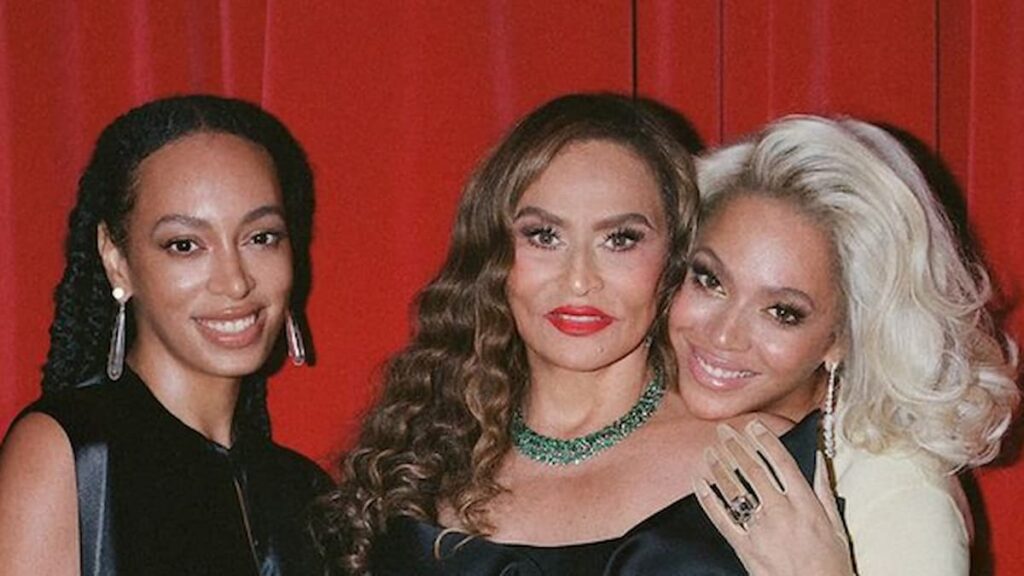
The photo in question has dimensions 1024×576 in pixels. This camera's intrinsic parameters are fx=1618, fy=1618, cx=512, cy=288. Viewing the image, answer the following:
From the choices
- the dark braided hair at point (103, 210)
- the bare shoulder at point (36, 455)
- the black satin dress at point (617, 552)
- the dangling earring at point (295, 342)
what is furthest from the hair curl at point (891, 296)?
the bare shoulder at point (36, 455)

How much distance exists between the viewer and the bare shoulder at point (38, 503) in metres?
2.25

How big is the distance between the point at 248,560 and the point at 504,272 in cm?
60

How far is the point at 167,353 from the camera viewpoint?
8.29 feet

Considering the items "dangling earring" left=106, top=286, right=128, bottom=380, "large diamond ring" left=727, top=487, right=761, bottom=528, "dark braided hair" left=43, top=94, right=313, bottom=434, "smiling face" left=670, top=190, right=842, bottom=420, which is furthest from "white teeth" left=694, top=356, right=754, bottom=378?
"dangling earring" left=106, top=286, right=128, bottom=380

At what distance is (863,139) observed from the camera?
8.73 feet

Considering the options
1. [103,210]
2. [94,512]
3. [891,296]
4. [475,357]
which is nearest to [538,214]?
[475,357]

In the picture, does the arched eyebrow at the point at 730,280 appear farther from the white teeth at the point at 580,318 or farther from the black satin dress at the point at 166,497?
the black satin dress at the point at 166,497

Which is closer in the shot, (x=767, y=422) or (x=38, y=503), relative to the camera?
(x=38, y=503)

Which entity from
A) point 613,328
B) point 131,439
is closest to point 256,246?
point 131,439

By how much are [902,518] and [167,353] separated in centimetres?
116

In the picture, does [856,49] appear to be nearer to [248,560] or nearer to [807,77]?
[807,77]

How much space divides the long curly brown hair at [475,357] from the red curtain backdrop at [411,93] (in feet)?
0.79

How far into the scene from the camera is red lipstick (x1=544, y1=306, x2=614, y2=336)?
250 centimetres

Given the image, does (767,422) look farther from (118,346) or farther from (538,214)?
(118,346)
